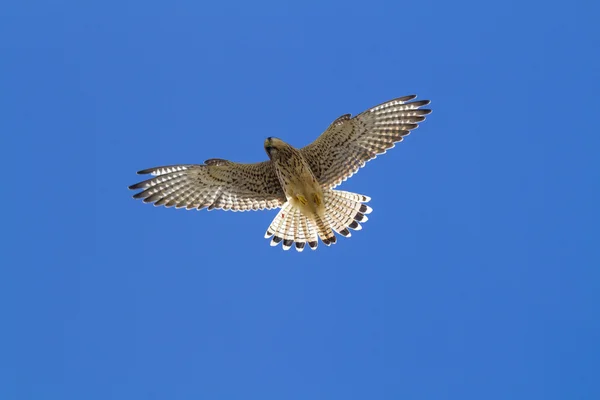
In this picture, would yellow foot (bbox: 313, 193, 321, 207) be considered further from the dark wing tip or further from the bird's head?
the dark wing tip

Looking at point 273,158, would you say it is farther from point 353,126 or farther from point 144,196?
point 144,196

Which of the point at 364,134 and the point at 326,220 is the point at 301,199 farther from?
the point at 364,134

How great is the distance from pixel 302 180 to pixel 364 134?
129 cm

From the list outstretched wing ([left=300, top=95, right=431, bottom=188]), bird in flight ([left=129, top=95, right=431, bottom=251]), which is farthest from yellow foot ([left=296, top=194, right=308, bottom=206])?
outstretched wing ([left=300, top=95, right=431, bottom=188])

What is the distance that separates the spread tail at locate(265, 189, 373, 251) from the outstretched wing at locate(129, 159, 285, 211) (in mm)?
383

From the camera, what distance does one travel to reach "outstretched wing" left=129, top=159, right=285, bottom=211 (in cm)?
1336

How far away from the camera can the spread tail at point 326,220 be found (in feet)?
44.7

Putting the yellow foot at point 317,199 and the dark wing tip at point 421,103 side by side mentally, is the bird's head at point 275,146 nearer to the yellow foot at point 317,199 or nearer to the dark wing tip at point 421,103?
the yellow foot at point 317,199

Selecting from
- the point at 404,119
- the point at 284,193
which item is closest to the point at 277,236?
the point at 284,193

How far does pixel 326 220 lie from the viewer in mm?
13664

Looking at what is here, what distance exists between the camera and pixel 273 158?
13.2 metres

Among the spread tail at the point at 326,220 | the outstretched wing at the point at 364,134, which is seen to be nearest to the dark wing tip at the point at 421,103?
the outstretched wing at the point at 364,134

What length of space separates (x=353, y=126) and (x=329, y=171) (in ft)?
2.89

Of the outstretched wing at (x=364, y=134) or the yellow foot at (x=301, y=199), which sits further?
the yellow foot at (x=301, y=199)
